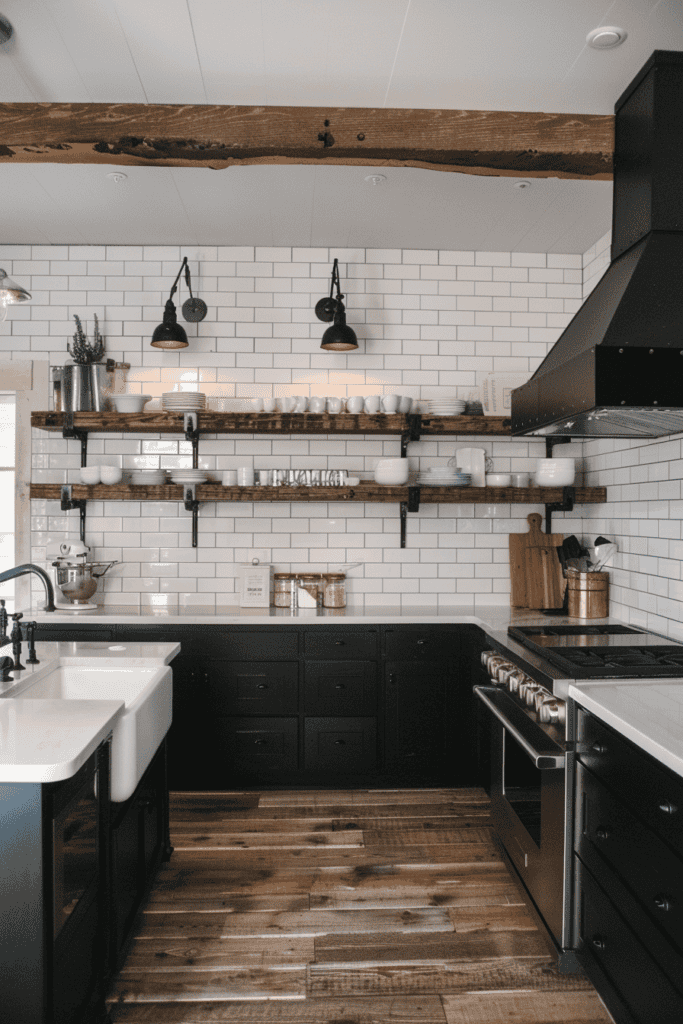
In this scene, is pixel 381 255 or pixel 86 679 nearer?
pixel 86 679

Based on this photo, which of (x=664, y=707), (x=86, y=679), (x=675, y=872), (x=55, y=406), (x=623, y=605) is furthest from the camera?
(x=55, y=406)

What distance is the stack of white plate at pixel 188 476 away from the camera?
4.08 meters

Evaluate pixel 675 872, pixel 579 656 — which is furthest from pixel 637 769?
pixel 579 656

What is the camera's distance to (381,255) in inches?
174

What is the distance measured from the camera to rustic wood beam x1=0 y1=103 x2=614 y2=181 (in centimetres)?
245

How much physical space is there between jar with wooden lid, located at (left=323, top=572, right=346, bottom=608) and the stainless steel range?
1089 mm

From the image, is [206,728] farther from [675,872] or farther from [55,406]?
→ [675,872]

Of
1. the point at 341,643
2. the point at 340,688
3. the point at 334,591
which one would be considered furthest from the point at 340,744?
the point at 334,591

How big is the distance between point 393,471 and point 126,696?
6.72 ft

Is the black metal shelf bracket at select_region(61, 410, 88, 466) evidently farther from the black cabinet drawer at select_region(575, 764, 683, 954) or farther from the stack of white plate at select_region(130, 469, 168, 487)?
the black cabinet drawer at select_region(575, 764, 683, 954)

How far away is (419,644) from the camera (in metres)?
3.91

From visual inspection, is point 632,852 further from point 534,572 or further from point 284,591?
point 284,591

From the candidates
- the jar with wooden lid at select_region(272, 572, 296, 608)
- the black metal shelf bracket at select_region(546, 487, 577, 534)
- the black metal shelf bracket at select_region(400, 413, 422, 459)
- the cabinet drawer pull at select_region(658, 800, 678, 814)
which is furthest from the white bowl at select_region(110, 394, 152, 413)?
the cabinet drawer pull at select_region(658, 800, 678, 814)

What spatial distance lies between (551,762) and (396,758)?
1675 mm
